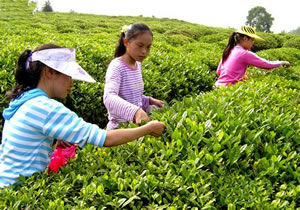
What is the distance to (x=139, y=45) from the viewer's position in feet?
10.0

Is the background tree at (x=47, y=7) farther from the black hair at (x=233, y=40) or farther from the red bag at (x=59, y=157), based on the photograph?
the red bag at (x=59, y=157)

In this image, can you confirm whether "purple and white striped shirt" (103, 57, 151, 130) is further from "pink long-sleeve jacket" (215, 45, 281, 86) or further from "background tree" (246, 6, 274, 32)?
"background tree" (246, 6, 274, 32)

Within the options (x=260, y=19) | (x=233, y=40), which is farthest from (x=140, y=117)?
(x=260, y=19)

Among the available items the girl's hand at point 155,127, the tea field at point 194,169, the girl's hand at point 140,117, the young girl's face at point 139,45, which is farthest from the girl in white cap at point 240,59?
the girl's hand at point 155,127

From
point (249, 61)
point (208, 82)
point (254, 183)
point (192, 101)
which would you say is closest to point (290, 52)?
point (208, 82)

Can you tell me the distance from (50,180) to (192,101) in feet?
5.62

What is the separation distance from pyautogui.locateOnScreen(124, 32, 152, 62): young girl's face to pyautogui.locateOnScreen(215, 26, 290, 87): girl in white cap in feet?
7.08

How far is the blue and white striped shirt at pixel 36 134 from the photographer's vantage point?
1982mm

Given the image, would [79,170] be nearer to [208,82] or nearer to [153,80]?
[153,80]

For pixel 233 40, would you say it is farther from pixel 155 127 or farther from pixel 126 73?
pixel 155 127

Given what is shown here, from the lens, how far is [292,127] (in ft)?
8.82

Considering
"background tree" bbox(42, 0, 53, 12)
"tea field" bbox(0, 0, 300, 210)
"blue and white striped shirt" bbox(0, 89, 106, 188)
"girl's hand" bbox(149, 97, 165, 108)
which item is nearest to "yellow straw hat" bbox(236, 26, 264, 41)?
"tea field" bbox(0, 0, 300, 210)

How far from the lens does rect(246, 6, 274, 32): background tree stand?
209ft

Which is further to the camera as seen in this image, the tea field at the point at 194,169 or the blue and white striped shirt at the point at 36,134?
the blue and white striped shirt at the point at 36,134
